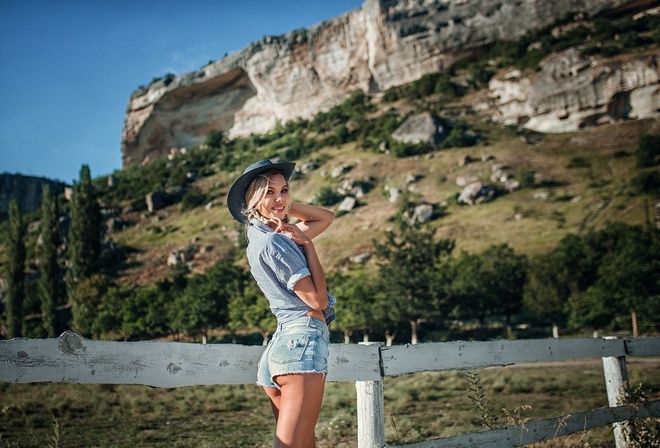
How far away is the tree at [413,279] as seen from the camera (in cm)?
3139

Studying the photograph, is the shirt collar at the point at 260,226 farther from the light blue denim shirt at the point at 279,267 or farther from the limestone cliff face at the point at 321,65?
the limestone cliff face at the point at 321,65

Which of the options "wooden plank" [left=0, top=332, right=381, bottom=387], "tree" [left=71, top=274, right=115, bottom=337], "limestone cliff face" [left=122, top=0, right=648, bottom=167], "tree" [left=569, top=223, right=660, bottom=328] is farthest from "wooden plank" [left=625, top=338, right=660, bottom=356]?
"limestone cliff face" [left=122, top=0, right=648, bottom=167]

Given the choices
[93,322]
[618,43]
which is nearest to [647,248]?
[93,322]

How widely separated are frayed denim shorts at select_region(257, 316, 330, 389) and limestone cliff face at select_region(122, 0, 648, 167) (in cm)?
8714

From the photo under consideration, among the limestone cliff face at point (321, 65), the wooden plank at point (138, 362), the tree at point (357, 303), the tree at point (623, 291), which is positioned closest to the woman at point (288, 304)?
the wooden plank at point (138, 362)

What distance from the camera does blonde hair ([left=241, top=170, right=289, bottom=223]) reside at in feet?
7.36

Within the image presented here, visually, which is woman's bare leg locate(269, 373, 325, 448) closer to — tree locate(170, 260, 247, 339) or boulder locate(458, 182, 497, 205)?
tree locate(170, 260, 247, 339)

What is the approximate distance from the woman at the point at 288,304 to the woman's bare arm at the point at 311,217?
Answer: 15cm

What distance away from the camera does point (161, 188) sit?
76.0 metres

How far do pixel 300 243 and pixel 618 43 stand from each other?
7966 cm

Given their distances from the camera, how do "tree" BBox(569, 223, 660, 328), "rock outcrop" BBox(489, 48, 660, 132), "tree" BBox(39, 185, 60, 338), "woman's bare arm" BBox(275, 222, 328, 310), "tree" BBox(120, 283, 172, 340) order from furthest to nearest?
"rock outcrop" BBox(489, 48, 660, 132)
"tree" BBox(39, 185, 60, 338)
"tree" BBox(120, 283, 172, 340)
"tree" BBox(569, 223, 660, 328)
"woman's bare arm" BBox(275, 222, 328, 310)

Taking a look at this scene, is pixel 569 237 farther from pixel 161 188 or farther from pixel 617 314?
pixel 161 188

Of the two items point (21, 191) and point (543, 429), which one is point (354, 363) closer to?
point (543, 429)

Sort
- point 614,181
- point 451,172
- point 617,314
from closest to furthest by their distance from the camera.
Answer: point 617,314 < point 614,181 < point 451,172
